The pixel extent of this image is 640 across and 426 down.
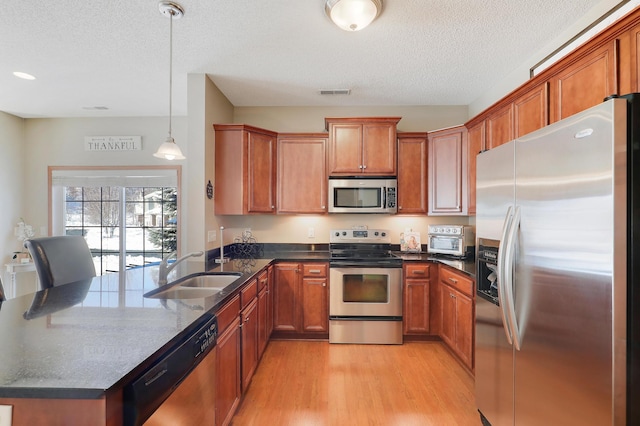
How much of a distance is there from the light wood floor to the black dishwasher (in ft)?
3.66

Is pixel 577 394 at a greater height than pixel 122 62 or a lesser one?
lesser

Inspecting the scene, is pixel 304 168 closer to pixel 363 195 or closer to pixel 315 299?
pixel 363 195

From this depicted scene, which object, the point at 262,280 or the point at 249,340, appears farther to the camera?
the point at 262,280

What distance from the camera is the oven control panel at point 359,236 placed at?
364cm

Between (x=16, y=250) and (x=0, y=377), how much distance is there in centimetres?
477

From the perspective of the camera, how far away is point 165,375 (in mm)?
943

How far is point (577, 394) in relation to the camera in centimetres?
114

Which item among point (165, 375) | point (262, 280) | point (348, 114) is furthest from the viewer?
point (348, 114)

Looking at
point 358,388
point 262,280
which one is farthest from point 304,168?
point 358,388

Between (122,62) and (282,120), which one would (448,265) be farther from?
(122,62)

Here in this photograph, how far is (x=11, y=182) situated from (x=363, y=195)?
4.81 metres

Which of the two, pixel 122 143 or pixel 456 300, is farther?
pixel 122 143

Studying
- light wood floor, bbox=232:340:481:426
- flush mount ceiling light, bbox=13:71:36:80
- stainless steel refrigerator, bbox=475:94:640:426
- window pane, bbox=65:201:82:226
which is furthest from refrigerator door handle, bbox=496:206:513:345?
window pane, bbox=65:201:82:226

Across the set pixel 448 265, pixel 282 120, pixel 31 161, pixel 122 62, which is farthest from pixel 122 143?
pixel 448 265
